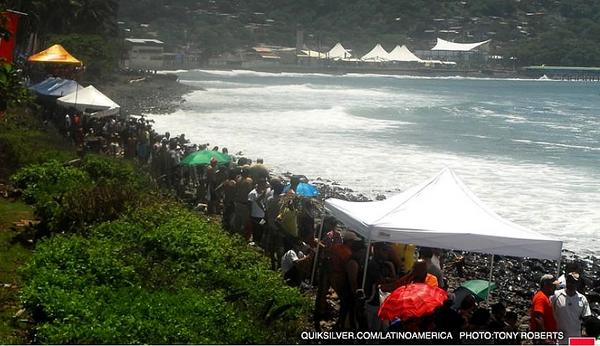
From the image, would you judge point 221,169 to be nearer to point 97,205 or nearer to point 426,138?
point 97,205

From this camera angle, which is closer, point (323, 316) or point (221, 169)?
point (323, 316)

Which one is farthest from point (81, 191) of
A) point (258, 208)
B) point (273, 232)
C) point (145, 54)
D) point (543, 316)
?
point (145, 54)

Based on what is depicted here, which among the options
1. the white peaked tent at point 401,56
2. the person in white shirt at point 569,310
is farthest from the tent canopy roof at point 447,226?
the white peaked tent at point 401,56

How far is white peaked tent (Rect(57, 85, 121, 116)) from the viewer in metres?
22.3

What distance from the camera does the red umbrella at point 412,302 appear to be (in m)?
7.46

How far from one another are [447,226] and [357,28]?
604 feet

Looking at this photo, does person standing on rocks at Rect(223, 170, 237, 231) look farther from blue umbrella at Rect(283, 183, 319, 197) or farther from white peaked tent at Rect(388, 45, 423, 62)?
white peaked tent at Rect(388, 45, 423, 62)

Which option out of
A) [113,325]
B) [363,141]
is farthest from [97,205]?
[363,141]

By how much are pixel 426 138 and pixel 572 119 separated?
982 inches

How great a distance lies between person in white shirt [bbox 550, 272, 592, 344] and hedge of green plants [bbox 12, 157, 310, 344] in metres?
2.50

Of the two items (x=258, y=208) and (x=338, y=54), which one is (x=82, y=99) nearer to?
(x=258, y=208)

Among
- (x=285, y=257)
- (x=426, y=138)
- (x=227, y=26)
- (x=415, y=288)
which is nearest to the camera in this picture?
(x=415, y=288)

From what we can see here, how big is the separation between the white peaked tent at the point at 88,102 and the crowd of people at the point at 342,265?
5.60 meters

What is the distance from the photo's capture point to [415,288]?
7.76m
